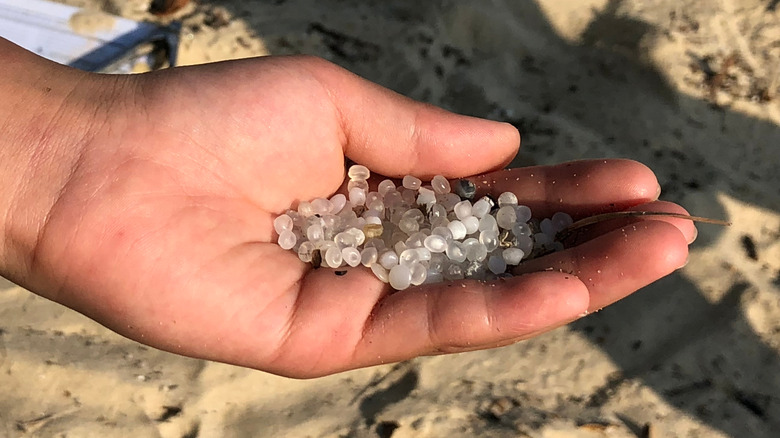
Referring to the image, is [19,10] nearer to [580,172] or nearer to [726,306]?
[580,172]

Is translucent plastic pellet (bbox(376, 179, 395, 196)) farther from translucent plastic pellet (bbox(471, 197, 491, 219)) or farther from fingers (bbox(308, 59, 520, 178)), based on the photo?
translucent plastic pellet (bbox(471, 197, 491, 219))

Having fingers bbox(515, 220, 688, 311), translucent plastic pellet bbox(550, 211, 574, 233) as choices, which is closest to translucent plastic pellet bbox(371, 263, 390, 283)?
fingers bbox(515, 220, 688, 311)

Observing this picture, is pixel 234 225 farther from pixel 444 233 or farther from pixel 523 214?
pixel 523 214

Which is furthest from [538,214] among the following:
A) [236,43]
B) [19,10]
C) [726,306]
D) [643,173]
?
[19,10]

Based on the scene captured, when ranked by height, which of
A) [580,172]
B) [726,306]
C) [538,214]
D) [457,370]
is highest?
[580,172]

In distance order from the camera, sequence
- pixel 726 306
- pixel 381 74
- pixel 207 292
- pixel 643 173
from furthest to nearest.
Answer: pixel 381 74 < pixel 726 306 < pixel 643 173 < pixel 207 292

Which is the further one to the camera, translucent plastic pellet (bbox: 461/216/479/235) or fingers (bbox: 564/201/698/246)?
translucent plastic pellet (bbox: 461/216/479/235)
